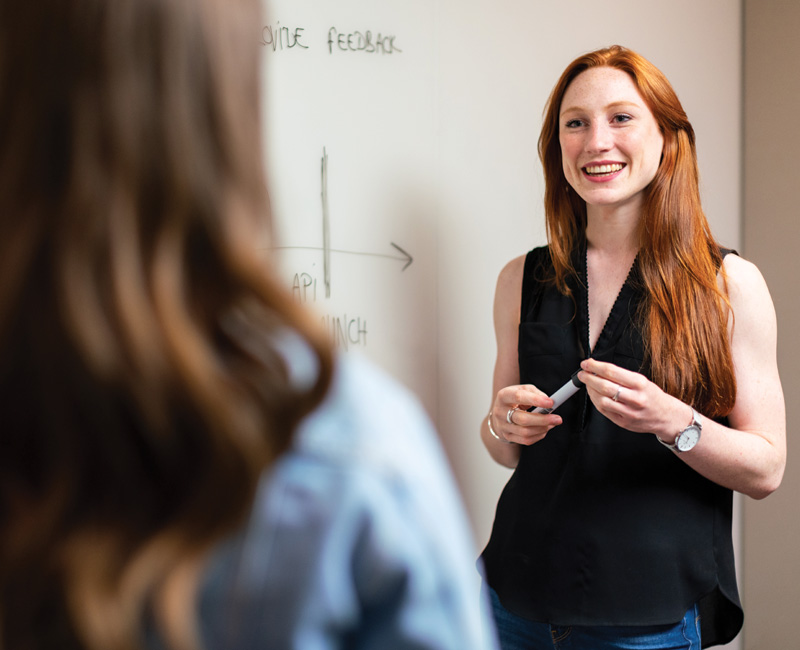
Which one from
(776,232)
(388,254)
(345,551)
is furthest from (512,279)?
(345,551)

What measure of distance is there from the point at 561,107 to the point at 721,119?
28.1 inches

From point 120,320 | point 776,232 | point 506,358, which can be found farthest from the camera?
point 776,232

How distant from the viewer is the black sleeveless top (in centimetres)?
113

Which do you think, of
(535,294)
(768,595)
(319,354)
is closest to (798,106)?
(535,294)

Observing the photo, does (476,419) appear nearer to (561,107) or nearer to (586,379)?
(586,379)

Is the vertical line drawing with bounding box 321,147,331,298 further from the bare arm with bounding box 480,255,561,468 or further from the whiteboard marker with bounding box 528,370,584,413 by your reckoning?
the whiteboard marker with bounding box 528,370,584,413

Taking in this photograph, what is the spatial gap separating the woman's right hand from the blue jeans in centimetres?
30

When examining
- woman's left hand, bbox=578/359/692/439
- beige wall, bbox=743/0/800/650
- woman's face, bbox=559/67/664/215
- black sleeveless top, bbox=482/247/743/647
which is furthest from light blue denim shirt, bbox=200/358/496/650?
beige wall, bbox=743/0/800/650

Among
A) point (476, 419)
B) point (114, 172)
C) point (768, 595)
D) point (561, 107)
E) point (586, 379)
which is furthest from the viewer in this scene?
point (768, 595)

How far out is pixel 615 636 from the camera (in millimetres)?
1124

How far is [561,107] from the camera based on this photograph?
1.33 metres

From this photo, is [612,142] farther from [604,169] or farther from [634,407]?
[634,407]

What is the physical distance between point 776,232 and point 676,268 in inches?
29.9

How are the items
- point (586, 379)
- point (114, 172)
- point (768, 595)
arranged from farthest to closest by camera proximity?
point (768, 595)
point (586, 379)
point (114, 172)
